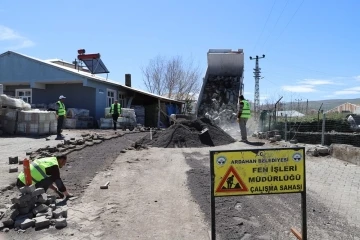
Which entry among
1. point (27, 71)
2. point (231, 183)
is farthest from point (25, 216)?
point (27, 71)

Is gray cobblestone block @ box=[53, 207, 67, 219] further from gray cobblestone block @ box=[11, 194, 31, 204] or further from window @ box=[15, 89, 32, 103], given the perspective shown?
window @ box=[15, 89, 32, 103]

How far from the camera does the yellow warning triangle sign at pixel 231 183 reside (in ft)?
12.8

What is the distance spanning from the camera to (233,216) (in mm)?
5094

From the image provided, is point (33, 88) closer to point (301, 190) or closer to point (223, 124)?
point (223, 124)

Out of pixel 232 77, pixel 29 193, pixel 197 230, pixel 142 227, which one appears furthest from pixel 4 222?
pixel 232 77

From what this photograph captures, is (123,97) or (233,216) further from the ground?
(123,97)

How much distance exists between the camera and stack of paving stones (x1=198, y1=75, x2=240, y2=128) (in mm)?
20203

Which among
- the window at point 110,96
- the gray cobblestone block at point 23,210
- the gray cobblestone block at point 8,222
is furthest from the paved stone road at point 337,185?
the window at point 110,96

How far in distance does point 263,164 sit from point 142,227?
6.26 feet

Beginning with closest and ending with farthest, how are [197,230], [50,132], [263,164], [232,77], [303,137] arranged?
A: [263,164], [197,230], [303,137], [50,132], [232,77]

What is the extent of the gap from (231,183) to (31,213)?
3.02m

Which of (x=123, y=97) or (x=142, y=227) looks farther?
(x=123, y=97)

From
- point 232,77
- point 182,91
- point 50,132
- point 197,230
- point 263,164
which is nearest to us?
point 263,164

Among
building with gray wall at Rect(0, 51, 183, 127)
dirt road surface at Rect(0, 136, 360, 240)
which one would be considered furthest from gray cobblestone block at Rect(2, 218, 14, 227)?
building with gray wall at Rect(0, 51, 183, 127)
